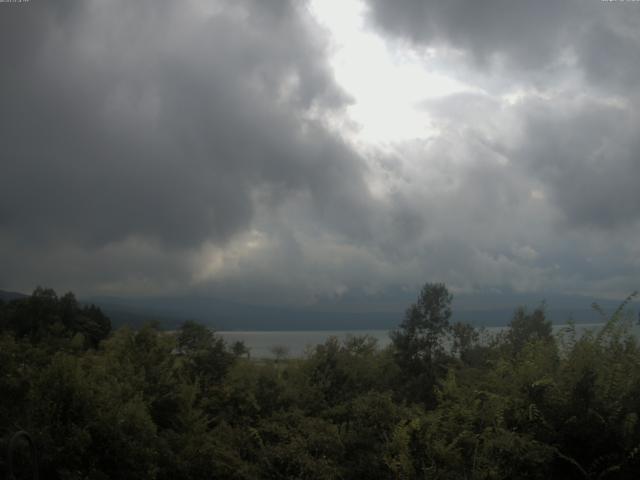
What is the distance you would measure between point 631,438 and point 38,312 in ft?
97.0

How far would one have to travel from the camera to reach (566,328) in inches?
398

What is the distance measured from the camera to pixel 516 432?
8773mm

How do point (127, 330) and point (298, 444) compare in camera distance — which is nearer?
point (298, 444)

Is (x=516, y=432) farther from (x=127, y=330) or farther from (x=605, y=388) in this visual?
(x=127, y=330)

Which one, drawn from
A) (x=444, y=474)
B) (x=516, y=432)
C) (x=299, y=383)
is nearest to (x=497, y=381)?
(x=516, y=432)

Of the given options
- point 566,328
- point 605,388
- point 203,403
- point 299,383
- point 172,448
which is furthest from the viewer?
point 299,383

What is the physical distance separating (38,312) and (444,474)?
28083 millimetres

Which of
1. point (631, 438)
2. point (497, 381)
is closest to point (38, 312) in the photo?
point (497, 381)

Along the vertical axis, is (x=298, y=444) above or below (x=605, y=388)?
below

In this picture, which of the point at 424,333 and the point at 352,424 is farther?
the point at 424,333

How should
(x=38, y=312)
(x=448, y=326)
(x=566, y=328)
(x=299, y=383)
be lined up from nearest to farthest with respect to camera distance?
(x=566, y=328), (x=299, y=383), (x=448, y=326), (x=38, y=312)

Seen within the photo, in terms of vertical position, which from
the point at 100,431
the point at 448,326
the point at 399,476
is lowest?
the point at 399,476

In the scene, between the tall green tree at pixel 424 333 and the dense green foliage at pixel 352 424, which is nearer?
the dense green foliage at pixel 352 424

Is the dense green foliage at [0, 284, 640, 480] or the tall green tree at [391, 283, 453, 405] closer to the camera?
the dense green foliage at [0, 284, 640, 480]
